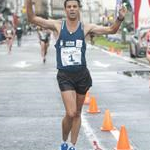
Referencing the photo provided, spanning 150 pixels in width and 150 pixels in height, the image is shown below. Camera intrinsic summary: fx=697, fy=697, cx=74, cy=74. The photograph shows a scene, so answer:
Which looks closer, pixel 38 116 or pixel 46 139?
pixel 46 139

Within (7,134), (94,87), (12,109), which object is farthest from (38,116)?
(94,87)

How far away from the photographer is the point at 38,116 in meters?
12.4

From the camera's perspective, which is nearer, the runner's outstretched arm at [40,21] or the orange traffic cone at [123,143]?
the runner's outstretched arm at [40,21]

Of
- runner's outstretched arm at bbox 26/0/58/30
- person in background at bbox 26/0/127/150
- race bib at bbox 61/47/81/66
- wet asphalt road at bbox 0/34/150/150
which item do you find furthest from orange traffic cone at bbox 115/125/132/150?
runner's outstretched arm at bbox 26/0/58/30

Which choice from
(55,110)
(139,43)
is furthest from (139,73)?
(55,110)

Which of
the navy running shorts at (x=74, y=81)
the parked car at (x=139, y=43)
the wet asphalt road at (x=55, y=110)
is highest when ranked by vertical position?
the navy running shorts at (x=74, y=81)

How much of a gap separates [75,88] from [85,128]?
2655mm

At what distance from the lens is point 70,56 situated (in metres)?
8.28

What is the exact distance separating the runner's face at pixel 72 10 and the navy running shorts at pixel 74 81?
658mm

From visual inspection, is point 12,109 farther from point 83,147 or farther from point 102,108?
point 83,147

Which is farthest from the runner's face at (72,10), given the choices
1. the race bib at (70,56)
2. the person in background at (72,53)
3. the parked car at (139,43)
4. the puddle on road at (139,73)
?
the parked car at (139,43)

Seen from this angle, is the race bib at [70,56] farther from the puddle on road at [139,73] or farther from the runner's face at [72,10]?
the puddle on road at [139,73]

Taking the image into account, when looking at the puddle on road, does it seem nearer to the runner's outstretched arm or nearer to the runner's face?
the runner's outstretched arm

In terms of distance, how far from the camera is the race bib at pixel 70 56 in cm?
829
